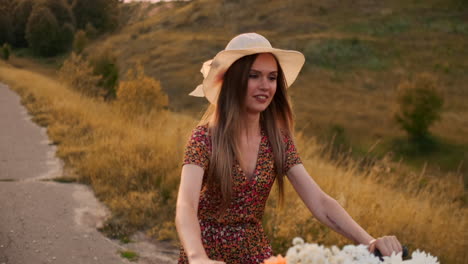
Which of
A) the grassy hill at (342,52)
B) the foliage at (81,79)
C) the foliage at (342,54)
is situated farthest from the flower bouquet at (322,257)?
the foliage at (342,54)

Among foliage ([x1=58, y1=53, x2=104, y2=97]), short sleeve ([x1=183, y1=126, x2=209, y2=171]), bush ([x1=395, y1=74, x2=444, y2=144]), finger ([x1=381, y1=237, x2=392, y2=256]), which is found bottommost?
bush ([x1=395, y1=74, x2=444, y2=144])

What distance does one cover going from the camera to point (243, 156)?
253 centimetres

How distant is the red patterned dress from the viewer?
2.50 meters

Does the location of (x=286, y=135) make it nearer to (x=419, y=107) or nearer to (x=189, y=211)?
(x=189, y=211)

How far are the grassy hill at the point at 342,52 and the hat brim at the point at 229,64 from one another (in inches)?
1213

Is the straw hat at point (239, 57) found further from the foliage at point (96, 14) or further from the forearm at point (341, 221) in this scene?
the foliage at point (96, 14)

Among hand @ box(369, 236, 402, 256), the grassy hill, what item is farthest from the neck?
the grassy hill

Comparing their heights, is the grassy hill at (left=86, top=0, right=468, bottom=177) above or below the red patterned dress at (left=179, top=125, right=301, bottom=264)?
below

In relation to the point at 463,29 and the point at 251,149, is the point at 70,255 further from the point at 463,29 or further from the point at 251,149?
the point at 463,29

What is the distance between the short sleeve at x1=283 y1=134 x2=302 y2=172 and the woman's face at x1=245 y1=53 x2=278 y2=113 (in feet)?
0.95

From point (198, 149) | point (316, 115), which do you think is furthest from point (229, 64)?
point (316, 115)

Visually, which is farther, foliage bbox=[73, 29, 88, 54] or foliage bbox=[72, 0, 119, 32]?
foliage bbox=[73, 29, 88, 54]

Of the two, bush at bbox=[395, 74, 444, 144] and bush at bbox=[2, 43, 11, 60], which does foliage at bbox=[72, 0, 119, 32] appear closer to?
bush at bbox=[2, 43, 11, 60]

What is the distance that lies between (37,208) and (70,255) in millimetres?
1413
